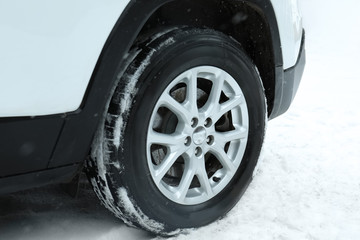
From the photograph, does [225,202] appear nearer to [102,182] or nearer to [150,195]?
[150,195]

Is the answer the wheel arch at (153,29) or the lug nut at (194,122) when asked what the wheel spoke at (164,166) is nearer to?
the lug nut at (194,122)

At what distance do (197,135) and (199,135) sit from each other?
0.5 inches

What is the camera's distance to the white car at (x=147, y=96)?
1.72m

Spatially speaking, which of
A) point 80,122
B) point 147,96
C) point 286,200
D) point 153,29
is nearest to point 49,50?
point 80,122

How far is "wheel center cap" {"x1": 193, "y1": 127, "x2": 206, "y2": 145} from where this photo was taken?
2305 mm

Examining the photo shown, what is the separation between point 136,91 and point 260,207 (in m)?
1.01

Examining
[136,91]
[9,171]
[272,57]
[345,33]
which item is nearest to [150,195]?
[136,91]

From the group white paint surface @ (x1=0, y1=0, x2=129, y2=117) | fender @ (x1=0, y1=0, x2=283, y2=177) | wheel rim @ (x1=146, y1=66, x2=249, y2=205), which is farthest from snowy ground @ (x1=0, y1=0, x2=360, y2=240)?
white paint surface @ (x1=0, y1=0, x2=129, y2=117)

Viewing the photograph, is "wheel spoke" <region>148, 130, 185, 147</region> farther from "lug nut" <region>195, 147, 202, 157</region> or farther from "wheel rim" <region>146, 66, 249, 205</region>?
"lug nut" <region>195, 147, 202, 157</region>

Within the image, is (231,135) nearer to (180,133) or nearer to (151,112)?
(180,133)

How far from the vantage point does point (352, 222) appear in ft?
8.55

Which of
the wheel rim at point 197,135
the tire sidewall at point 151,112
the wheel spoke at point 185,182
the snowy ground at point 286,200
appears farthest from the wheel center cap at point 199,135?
the snowy ground at point 286,200

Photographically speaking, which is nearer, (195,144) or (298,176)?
(195,144)

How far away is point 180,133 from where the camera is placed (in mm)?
2268
